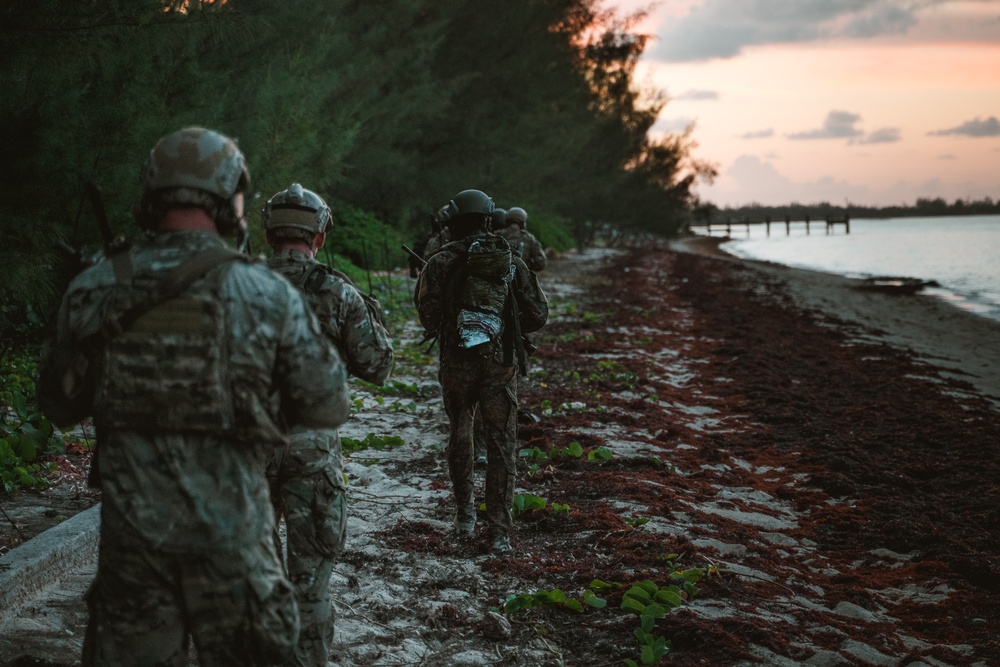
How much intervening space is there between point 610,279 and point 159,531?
31350mm

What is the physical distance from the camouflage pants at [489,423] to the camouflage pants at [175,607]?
11.9 ft

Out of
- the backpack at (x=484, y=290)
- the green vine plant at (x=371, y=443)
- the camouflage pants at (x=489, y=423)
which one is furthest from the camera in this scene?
the green vine plant at (x=371, y=443)

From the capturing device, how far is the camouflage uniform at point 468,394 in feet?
20.4

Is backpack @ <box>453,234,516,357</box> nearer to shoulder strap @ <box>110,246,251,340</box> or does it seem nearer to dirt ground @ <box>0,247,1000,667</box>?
dirt ground @ <box>0,247,1000,667</box>

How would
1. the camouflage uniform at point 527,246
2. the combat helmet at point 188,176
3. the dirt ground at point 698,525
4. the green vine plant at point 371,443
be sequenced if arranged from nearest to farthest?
the combat helmet at point 188,176 → the dirt ground at point 698,525 → the green vine plant at point 371,443 → the camouflage uniform at point 527,246

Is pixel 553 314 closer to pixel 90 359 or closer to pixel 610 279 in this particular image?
pixel 610 279

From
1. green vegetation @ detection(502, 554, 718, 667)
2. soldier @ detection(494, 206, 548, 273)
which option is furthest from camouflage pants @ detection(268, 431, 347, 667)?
soldier @ detection(494, 206, 548, 273)

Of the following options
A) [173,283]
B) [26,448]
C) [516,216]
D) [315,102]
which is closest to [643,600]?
[173,283]

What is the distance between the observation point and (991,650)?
4.98m

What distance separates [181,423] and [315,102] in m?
11.8

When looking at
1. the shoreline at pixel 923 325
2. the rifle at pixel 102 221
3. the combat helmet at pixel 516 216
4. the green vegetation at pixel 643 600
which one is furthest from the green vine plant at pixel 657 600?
the shoreline at pixel 923 325

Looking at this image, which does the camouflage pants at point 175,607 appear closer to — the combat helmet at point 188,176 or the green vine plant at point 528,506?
the combat helmet at point 188,176

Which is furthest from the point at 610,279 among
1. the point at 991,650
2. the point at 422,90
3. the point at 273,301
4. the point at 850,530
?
the point at 273,301

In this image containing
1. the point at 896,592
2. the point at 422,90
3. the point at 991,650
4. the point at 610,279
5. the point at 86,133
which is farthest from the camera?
the point at 610,279
